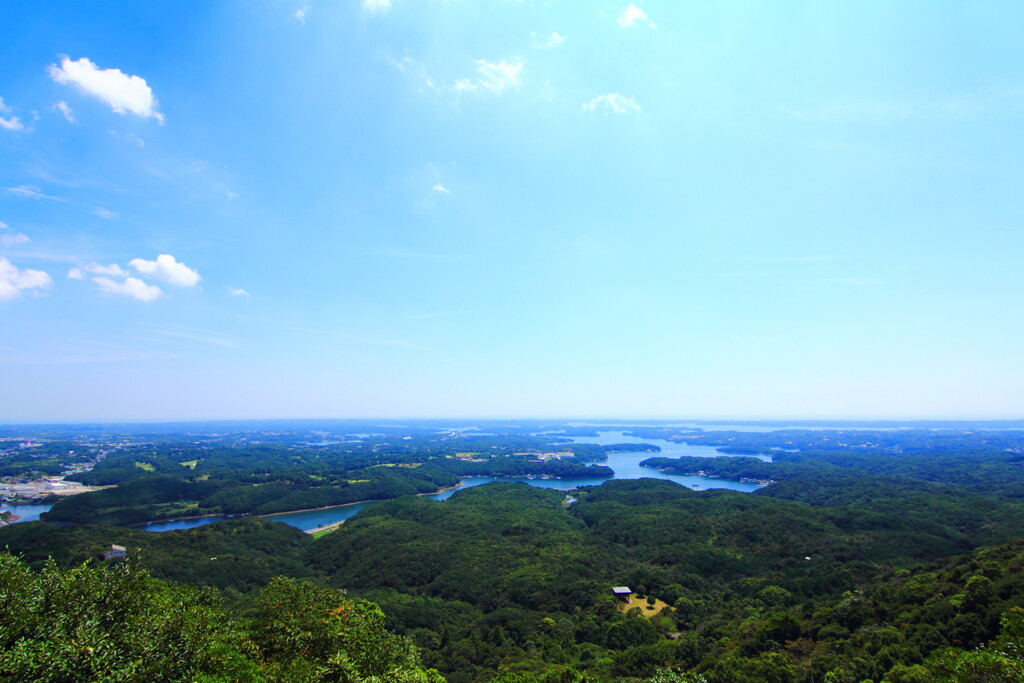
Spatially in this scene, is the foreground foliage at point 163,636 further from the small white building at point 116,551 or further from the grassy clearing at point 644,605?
the small white building at point 116,551

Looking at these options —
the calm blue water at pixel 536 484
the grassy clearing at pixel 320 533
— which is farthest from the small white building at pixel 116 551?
the grassy clearing at pixel 320 533

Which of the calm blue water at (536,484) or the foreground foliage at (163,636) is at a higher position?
the foreground foliage at (163,636)

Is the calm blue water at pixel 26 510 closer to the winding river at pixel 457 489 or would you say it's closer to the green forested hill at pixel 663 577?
the winding river at pixel 457 489

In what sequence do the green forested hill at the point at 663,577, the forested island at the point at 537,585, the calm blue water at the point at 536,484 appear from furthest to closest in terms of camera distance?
the calm blue water at the point at 536,484 → the green forested hill at the point at 663,577 → the forested island at the point at 537,585

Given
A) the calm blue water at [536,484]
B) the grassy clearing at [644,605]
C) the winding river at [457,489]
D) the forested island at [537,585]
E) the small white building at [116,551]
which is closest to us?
the forested island at [537,585]

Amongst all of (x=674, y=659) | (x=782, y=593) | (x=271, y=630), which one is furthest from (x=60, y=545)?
(x=782, y=593)

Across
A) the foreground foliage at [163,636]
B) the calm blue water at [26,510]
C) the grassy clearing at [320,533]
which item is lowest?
the grassy clearing at [320,533]

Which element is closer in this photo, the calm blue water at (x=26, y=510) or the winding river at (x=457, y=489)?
the calm blue water at (x=26, y=510)

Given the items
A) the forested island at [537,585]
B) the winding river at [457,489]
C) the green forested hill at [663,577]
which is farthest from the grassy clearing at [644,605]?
the winding river at [457,489]

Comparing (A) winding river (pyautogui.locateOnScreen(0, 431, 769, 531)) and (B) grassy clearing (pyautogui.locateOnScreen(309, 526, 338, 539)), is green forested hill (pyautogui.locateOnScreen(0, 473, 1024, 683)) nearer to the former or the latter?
(B) grassy clearing (pyautogui.locateOnScreen(309, 526, 338, 539))

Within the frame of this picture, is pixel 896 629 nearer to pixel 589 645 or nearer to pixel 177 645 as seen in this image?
pixel 589 645
